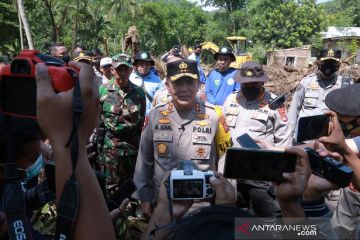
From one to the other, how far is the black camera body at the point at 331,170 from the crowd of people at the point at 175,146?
13 centimetres

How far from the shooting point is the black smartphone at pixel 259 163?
5.30 feet

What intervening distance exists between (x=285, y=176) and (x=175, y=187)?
18.6 inches

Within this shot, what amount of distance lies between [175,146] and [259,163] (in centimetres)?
133

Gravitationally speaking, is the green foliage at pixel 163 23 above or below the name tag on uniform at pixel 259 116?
above

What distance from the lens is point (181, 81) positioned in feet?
9.93

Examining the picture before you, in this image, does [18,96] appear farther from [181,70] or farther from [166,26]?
[166,26]

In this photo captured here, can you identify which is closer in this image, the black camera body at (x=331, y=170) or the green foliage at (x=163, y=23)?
the black camera body at (x=331, y=170)

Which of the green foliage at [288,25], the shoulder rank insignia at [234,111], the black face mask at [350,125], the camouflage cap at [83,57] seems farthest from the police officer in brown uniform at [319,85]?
the green foliage at [288,25]

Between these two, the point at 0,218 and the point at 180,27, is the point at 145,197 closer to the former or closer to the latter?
the point at 0,218

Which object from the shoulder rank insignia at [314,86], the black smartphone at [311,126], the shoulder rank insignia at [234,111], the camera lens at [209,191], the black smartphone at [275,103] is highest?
the black smartphone at [311,126]

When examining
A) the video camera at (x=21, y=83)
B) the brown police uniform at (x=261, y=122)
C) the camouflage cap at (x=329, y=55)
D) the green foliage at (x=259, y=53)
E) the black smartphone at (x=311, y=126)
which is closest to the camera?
the video camera at (x=21, y=83)

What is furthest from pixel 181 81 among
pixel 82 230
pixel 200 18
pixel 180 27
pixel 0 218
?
pixel 200 18

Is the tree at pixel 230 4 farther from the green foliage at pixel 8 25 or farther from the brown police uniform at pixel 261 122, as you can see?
the brown police uniform at pixel 261 122

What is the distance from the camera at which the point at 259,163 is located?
5.36ft
